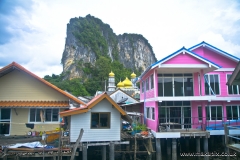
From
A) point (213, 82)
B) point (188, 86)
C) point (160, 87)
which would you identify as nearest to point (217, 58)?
point (213, 82)

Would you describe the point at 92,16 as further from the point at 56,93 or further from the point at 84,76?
the point at 56,93

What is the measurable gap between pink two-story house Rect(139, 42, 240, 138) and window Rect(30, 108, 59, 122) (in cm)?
761

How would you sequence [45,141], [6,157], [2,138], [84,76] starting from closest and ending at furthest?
[6,157] → [45,141] → [2,138] → [84,76]


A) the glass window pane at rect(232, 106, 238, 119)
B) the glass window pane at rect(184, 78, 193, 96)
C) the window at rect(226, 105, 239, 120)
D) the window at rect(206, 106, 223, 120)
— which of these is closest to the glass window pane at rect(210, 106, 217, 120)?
the window at rect(206, 106, 223, 120)

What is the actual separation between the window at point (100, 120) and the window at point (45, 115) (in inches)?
138

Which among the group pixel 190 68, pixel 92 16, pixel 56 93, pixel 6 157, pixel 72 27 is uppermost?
pixel 92 16

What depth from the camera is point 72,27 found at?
281 ft

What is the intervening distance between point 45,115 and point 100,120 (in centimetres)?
453

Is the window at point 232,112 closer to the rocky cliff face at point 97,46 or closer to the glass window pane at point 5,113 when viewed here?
the glass window pane at point 5,113

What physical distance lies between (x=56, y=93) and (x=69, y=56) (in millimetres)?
66945

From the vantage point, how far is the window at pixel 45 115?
1530 centimetres

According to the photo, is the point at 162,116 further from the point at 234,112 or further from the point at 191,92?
the point at 234,112

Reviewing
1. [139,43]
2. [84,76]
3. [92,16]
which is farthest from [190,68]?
[139,43]

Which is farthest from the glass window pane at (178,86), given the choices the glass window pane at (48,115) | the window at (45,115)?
the glass window pane at (48,115)
